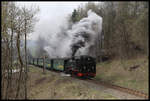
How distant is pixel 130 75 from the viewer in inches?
676

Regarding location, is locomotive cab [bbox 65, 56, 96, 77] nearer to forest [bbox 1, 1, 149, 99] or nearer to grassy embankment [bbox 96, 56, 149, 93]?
grassy embankment [bbox 96, 56, 149, 93]

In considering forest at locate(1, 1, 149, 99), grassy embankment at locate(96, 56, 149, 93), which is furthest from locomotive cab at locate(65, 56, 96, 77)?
forest at locate(1, 1, 149, 99)

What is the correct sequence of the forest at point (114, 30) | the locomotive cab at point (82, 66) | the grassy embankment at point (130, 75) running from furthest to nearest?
1. the locomotive cab at point (82, 66)
2. the grassy embankment at point (130, 75)
3. the forest at point (114, 30)

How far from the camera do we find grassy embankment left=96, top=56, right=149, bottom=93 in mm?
13728

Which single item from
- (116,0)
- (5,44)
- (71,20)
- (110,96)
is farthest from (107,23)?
(5,44)

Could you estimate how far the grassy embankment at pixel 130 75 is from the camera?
13728 millimetres

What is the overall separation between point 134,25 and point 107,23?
235 inches

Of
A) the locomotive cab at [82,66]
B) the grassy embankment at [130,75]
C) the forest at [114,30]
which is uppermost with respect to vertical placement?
the forest at [114,30]

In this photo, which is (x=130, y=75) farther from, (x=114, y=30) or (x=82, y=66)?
(x=114, y=30)

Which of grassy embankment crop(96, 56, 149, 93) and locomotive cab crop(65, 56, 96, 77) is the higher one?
locomotive cab crop(65, 56, 96, 77)

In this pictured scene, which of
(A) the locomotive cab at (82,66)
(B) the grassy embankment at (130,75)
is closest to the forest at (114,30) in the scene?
(B) the grassy embankment at (130,75)

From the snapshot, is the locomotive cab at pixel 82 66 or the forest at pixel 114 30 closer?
the forest at pixel 114 30

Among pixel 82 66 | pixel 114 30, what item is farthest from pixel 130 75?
pixel 114 30

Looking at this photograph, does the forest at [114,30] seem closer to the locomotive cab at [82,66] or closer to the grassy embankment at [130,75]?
the grassy embankment at [130,75]
